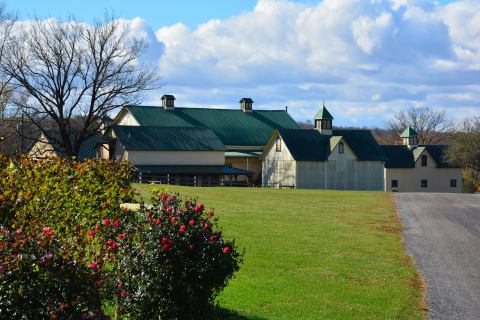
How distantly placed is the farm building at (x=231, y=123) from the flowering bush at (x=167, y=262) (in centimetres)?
6246

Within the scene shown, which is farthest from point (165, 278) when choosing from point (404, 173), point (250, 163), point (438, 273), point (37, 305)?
point (404, 173)

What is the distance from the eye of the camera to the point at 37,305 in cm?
621

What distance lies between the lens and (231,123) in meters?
86.2

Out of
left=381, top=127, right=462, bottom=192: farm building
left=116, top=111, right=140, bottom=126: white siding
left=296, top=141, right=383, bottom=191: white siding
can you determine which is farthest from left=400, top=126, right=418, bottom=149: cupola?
left=116, top=111, right=140, bottom=126: white siding

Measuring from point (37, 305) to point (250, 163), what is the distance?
73.9 meters

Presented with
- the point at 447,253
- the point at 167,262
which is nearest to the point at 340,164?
the point at 447,253

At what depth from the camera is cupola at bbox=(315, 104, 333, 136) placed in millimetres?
78812

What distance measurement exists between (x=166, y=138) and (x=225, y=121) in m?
16.3

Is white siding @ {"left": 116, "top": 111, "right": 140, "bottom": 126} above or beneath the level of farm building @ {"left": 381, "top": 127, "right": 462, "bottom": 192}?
above

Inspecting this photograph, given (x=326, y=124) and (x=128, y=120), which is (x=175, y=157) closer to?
(x=128, y=120)

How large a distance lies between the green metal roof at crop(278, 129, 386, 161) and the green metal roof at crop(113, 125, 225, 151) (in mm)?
7329

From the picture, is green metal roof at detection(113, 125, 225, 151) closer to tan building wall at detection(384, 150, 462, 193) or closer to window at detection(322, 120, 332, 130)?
window at detection(322, 120, 332, 130)

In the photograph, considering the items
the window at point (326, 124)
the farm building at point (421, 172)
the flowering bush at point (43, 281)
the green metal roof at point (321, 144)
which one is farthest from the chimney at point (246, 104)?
the flowering bush at point (43, 281)

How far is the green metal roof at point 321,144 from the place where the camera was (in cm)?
7300
